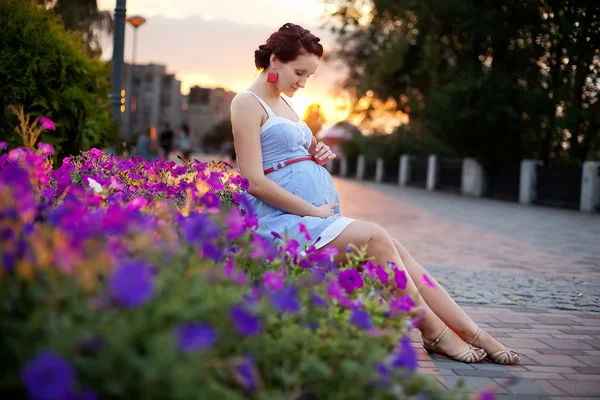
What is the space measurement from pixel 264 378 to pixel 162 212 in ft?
2.40

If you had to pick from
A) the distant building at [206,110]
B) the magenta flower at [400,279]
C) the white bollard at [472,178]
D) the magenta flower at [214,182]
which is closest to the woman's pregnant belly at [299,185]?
the magenta flower at [214,182]

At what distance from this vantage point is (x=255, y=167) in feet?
12.3

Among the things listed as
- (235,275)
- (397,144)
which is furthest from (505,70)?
(235,275)

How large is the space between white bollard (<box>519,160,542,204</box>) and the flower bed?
2337 cm

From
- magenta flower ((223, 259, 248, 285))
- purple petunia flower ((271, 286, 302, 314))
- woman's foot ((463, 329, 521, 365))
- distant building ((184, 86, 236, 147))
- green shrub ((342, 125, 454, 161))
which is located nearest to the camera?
purple petunia flower ((271, 286, 302, 314))

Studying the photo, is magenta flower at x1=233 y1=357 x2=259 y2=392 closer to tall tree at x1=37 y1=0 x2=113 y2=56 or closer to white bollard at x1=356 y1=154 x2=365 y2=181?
tall tree at x1=37 y1=0 x2=113 y2=56

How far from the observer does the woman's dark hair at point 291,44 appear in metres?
3.86

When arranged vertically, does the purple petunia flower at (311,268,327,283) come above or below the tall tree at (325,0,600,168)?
below

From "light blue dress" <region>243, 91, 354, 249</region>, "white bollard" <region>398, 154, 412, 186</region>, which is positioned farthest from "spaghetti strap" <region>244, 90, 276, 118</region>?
"white bollard" <region>398, 154, 412, 186</region>

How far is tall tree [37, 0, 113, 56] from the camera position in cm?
2158

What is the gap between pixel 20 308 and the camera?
5.12ft

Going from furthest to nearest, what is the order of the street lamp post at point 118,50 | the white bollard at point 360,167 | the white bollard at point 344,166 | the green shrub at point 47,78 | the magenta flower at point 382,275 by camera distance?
the white bollard at point 344,166 < the white bollard at point 360,167 < the street lamp post at point 118,50 < the green shrub at point 47,78 < the magenta flower at point 382,275

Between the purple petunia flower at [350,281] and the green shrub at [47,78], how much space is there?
470cm

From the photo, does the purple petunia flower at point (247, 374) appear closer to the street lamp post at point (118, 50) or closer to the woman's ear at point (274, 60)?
the woman's ear at point (274, 60)
